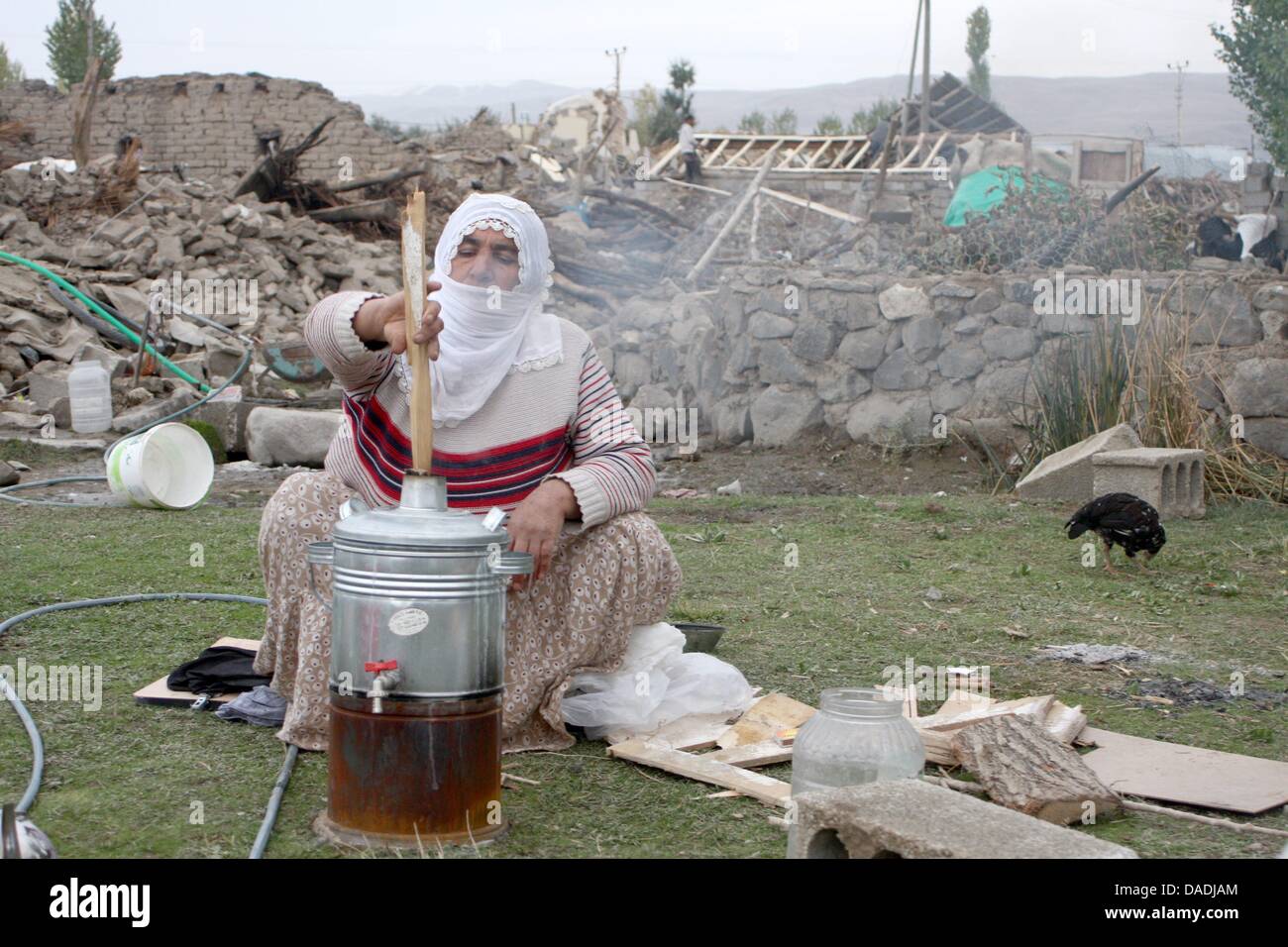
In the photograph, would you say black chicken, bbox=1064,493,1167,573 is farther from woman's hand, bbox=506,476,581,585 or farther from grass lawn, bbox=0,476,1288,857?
woman's hand, bbox=506,476,581,585

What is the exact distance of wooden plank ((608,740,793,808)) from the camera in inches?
131

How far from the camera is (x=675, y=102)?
42812mm

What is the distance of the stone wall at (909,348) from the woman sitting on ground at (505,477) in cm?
662

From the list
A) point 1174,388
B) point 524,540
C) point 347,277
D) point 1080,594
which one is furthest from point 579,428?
point 347,277

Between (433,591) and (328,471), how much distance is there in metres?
1.11

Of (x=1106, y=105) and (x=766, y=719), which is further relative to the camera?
(x=1106, y=105)

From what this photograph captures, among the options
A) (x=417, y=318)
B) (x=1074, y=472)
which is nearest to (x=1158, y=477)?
(x=1074, y=472)

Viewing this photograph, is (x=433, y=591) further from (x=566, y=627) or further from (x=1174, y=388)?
(x=1174, y=388)

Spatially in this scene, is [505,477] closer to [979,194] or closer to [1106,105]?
[979,194]

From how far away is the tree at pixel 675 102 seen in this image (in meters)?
40.8

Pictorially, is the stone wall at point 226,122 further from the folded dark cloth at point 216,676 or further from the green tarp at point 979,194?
the folded dark cloth at point 216,676

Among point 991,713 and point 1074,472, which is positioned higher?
point 1074,472

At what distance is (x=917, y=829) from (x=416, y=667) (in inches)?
42.2

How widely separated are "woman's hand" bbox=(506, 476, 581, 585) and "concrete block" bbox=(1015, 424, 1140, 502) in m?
5.67
